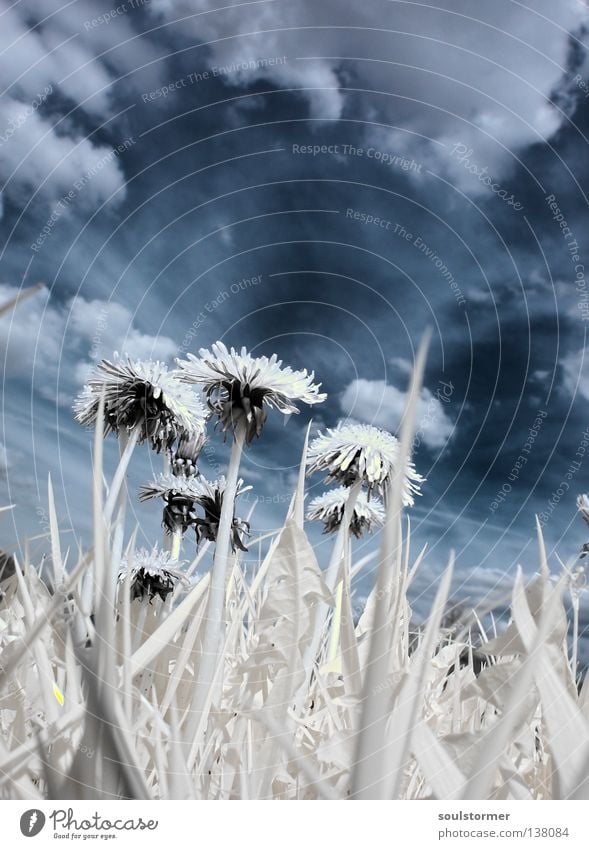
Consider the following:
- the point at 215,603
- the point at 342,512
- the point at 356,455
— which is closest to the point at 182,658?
the point at 215,603

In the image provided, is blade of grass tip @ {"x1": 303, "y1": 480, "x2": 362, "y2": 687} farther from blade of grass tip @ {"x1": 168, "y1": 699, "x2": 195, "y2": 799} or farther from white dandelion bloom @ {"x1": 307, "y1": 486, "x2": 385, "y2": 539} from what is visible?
white dandelion bloom @ {"x1": 307, "y1": 486, "x2": 385, "y2": 539}

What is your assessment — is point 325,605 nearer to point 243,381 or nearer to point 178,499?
point 243,381

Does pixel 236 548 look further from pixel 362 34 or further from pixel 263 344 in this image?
pixel 362 34

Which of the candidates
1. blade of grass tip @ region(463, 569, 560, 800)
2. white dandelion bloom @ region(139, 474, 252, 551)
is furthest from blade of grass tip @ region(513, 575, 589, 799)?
white dandelion bloom @ region(139, 474, 252, 551)

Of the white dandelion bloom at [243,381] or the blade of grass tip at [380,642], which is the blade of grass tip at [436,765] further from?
the white dandelion bloom at [243,381]

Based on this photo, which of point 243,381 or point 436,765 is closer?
point 436,765
